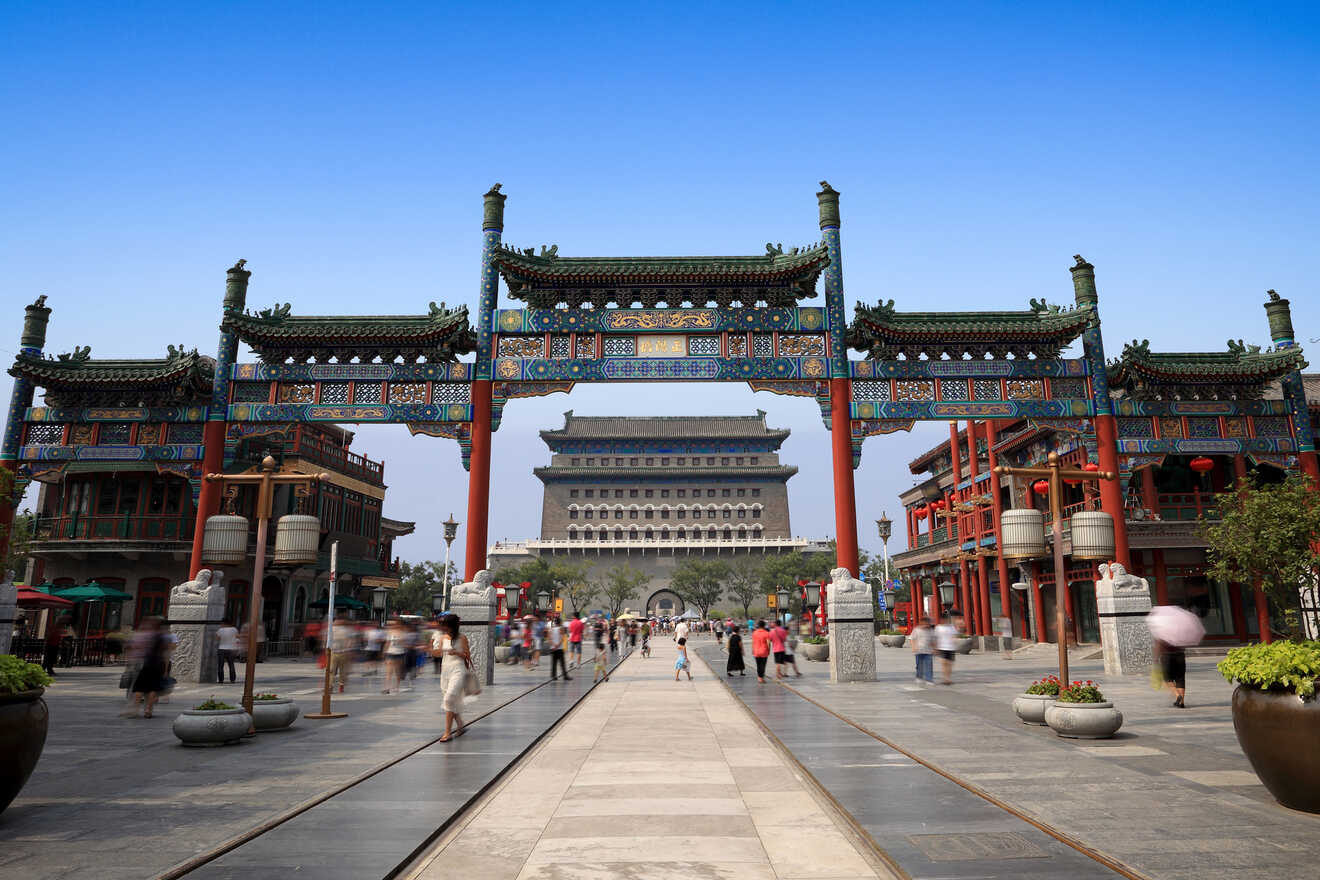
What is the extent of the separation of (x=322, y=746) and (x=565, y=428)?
84.3m

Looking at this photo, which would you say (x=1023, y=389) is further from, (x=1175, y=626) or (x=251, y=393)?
(x=251, y=393)

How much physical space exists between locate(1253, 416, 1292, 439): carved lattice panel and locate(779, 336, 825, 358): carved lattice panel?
42.8 ft

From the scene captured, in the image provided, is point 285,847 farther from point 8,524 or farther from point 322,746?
point 8,524

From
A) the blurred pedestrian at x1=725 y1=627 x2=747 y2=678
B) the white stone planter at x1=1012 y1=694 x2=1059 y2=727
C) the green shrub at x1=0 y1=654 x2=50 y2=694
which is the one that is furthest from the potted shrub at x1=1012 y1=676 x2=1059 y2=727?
the blurred pedestrian at x1=725 y1=627 x2=747 y2=678

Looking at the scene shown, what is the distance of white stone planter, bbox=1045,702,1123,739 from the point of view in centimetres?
1070

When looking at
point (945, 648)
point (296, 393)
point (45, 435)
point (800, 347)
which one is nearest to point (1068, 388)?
point (800, 347)

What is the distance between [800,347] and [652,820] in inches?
692

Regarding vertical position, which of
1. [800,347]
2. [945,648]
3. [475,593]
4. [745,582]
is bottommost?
[945,648]

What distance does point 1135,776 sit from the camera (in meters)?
8.38

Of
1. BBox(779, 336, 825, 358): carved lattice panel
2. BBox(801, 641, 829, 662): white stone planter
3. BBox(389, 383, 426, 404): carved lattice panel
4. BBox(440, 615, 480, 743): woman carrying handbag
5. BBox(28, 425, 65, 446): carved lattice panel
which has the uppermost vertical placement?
BBox(779, 336, 825, 358): carved lattice panel

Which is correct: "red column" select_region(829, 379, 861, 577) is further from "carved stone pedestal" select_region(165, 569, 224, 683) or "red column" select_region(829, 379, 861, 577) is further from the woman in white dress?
"carved stone pedestal" select_region(165, 569, 224, 683)

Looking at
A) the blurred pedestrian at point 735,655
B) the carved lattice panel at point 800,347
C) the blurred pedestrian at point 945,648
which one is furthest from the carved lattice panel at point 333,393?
the blurred pedestrian at point 945,648

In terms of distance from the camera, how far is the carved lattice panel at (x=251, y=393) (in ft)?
76.1

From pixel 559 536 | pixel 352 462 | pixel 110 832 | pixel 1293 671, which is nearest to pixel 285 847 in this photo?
pixel 110 832
